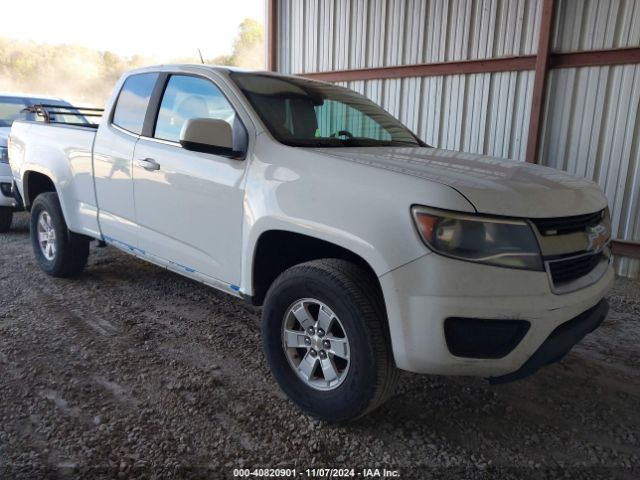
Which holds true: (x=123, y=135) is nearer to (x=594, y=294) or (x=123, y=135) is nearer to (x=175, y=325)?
(x=175, y=325)

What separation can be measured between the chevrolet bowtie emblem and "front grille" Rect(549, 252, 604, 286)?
0.05 metres

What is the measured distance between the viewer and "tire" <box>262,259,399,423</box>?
89.0 inches

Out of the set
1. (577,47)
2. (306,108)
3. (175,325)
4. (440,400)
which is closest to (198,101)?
(306,108)

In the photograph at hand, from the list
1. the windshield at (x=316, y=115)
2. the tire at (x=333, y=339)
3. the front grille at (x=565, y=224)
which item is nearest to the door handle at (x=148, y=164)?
the windshield at (x=316, y=115)

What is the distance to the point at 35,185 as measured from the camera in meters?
4.99

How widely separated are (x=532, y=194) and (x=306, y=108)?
1.59m

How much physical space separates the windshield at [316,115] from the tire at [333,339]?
32.8 inches

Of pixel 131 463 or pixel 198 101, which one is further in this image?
pixel 198 101

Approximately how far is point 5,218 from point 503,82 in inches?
267

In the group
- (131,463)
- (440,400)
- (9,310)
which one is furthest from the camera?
(9,310)

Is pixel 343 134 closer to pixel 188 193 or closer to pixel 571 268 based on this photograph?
pixel 188 193

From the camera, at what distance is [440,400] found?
2875 millimetres

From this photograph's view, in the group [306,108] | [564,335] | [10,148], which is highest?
[306,108]

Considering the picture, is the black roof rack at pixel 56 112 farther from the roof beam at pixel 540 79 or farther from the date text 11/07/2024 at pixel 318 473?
the roof beam at pixel 540 79
